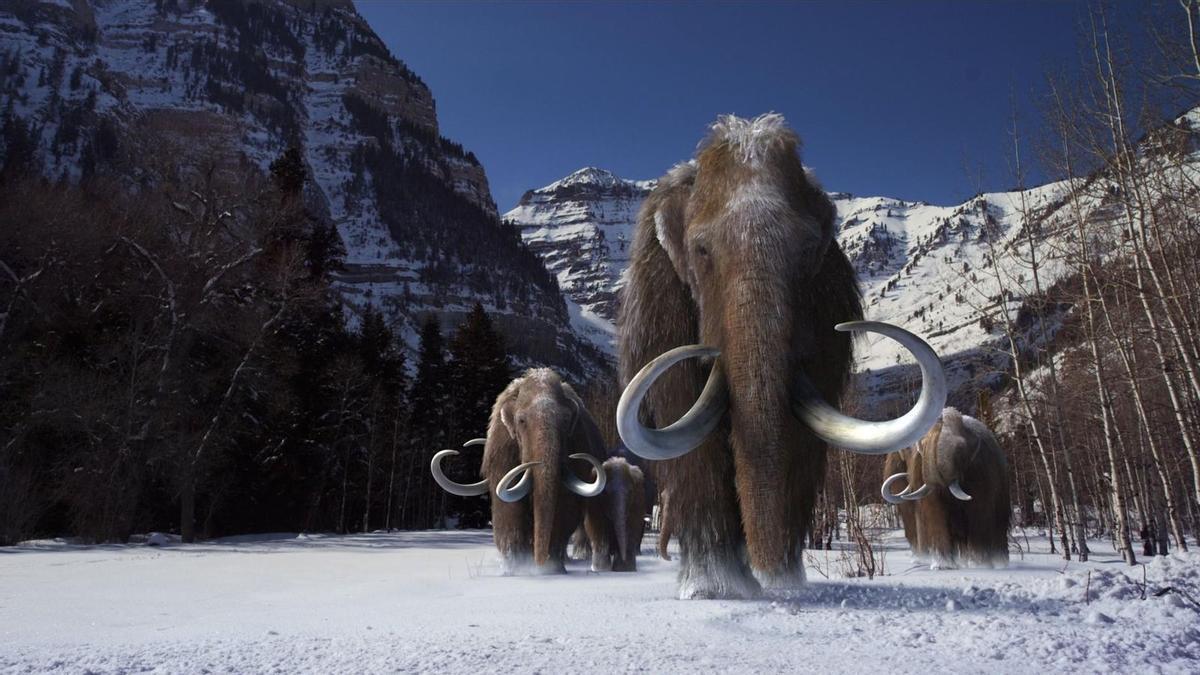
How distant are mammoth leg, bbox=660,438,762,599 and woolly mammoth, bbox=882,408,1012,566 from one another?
3.72 meters

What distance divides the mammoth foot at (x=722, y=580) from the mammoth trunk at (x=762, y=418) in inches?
19.7

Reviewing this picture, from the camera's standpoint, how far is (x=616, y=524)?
24.6ft

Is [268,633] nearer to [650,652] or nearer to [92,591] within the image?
[650,652]

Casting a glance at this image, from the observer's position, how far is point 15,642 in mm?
2590

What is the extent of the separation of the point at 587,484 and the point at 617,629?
147 inches

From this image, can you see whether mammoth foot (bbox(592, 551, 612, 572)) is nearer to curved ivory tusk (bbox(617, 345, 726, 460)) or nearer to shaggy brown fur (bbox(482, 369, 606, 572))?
shaggy brown fur (bbox(482, 369, 606, 572))

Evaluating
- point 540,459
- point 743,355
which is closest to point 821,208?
point 743,355

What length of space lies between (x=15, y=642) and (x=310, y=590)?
2302 millimetres

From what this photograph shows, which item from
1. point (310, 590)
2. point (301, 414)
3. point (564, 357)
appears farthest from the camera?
point (564, 357)

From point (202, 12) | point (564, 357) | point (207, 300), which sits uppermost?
point (202, 12)

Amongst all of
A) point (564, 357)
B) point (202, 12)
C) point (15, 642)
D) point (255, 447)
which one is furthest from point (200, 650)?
point (202, 12)

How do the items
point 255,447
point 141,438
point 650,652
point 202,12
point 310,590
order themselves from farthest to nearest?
point 202,12 < point 255,447 < point 141,438 < point 310,590 < point 650,652

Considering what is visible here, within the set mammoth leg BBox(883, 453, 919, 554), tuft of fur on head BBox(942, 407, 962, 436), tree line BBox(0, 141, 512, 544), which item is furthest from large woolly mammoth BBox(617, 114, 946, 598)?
tree line BBox(0, 141, 512, 544)

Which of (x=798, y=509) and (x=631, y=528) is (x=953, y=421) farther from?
(x=798, y=509)
